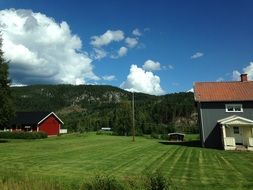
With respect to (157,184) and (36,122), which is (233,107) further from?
(36,122)

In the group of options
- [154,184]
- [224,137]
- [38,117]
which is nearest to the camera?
[154,184]

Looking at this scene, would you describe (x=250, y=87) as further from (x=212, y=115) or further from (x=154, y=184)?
(x=154, y=184)

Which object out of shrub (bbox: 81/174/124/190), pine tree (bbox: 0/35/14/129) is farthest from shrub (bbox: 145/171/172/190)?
pine tree (bbox: 0/35/14/129)

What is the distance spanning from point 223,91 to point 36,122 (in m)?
43.9

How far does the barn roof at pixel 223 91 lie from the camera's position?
3538 cm

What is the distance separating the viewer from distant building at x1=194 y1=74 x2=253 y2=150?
111 feet

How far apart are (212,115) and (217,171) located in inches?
748

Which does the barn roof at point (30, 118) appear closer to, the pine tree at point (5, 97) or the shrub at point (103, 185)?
the pine tree at point (5, 97)

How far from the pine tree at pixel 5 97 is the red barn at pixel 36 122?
23918 millimetres

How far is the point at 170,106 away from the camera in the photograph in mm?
157125

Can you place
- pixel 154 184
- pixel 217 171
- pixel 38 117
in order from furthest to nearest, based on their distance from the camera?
pixel 38 117 → pixel 217 171 → pixel 154 184

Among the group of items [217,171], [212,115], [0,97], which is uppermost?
[0,97]

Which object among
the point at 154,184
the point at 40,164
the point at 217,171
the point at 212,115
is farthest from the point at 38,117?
the point at 154,184

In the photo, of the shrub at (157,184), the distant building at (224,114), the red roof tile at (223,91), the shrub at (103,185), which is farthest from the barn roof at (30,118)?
the shrub at (157,184)
